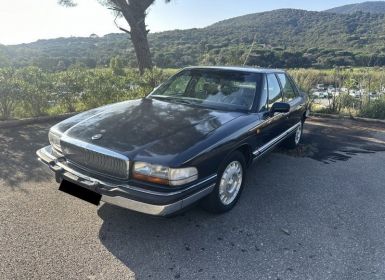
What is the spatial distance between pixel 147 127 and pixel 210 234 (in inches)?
48.5

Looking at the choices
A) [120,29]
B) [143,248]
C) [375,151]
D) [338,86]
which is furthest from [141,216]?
[120,29]

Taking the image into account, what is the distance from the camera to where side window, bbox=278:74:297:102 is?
502cm

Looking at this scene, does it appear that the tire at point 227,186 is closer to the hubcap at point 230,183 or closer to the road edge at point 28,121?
the hubcap at point 230,183

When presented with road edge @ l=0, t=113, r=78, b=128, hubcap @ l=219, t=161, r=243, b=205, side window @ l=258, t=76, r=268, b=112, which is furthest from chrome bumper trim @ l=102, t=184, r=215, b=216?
road edge @ l=0, t=113, r=78, b=128

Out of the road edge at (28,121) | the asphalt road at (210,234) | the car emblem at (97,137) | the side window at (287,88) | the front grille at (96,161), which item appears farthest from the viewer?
the road edge at (28,121)

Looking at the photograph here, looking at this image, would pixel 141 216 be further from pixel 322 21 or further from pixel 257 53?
pixel 322 21

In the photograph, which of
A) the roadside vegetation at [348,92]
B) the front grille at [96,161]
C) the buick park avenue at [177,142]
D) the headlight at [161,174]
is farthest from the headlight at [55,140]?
Answer: the roadside vegetation at [348,92]

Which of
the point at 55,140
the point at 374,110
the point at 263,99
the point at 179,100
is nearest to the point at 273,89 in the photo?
the point at 263,99

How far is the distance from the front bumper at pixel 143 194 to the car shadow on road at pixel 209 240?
42 cm

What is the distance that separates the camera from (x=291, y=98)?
207 inches

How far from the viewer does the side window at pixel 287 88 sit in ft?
16.5

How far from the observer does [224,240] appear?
3.03 m

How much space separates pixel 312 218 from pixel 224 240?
109 centimetres

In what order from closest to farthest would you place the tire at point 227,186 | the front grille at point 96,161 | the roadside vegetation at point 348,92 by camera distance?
1. the front grille at point 96,161
2. the tire at point 227,186
3. the roadside vegetation at point 348,92
